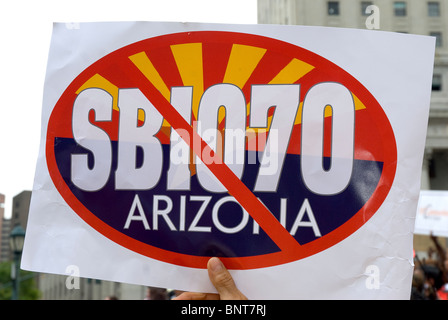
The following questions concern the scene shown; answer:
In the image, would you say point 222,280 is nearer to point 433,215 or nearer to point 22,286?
point 433,215

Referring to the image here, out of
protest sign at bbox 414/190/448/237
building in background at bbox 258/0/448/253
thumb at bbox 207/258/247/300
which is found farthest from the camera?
building in background at bbox 258/0/448/253

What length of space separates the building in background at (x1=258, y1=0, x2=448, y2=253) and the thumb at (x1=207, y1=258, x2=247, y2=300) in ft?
123

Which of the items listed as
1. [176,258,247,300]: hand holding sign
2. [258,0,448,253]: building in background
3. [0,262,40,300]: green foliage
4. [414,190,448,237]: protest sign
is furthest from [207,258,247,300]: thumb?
[0,262,40,300]: green foliage

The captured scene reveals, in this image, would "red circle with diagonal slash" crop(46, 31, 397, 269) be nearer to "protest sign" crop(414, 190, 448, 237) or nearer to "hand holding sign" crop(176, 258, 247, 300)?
"hand holding sign" crop(176, 258, 247, 300)

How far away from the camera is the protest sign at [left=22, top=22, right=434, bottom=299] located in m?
2.18

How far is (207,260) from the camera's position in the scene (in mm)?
2209

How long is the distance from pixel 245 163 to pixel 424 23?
1703 inches

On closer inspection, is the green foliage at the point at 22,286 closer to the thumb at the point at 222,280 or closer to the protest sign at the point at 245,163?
the protest sign at the point at 245,163

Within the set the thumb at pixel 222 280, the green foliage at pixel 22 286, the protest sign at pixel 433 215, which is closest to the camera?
the thumb at pixel 222 280

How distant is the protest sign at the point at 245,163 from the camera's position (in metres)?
2.18

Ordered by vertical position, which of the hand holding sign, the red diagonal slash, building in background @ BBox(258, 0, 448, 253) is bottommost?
the hand holding sign

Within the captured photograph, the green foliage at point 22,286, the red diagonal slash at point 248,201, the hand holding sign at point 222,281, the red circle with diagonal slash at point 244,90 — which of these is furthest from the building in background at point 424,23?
the hand holding sign at point 222,281
